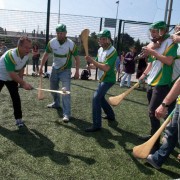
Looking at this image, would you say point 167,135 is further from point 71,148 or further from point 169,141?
point 71,148

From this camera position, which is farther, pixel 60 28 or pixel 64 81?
pixel 64 81

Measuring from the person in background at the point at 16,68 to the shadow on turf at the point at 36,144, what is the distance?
0.33m

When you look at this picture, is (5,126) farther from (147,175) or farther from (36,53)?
(36,53)

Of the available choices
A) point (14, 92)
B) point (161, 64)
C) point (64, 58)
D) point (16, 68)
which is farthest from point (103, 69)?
point (14, 92)

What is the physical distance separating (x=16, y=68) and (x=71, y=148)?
175 centimetres

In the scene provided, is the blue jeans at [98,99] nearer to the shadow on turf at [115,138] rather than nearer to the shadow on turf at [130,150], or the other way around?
the shadow on turf at [115,138]

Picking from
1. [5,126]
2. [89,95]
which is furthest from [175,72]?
[89,95]

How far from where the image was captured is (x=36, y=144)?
4.79 metres

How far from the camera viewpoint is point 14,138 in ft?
16.3

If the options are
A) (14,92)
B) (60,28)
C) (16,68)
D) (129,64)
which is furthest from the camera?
(129,64)

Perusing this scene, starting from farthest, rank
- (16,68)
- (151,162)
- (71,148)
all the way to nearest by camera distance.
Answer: (16,68)
(71,148)
(151,162)

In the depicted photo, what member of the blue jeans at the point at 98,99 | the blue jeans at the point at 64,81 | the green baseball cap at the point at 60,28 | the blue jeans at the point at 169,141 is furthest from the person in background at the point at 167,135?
the green baseball cap at the point at 60,28

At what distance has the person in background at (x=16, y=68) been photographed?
5090 mm

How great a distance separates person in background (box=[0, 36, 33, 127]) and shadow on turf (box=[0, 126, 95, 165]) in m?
0.33
